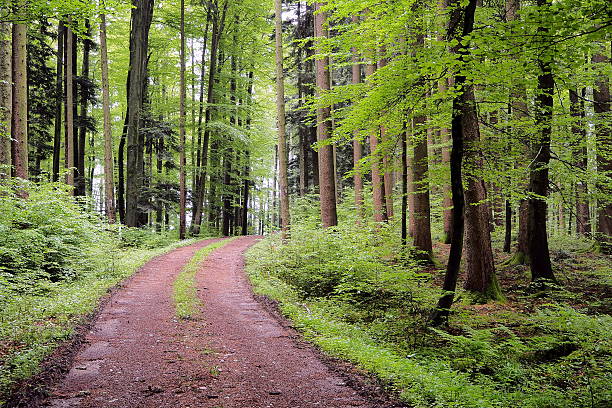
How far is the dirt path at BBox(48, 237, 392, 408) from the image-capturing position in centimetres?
437

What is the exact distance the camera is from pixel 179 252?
17375 millimetres

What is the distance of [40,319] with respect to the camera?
6762 mm

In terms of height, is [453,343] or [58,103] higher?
[58,103]

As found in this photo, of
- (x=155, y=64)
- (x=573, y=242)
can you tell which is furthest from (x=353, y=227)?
(x=155, y=64)

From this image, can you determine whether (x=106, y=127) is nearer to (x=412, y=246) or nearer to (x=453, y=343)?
(x=412, y=246)

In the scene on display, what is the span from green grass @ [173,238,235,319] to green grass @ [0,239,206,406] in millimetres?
1581

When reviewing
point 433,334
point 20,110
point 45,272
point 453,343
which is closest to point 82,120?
point 20,110

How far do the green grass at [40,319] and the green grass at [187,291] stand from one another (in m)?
1.58

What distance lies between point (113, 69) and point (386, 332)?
3051 cm

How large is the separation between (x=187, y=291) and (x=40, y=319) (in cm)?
355

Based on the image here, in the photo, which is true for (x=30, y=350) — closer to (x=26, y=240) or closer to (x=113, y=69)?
(x=26, y=240)

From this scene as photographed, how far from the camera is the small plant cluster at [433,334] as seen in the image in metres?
4.65

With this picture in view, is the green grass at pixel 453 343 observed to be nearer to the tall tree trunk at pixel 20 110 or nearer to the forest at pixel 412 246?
the forest at pixel 412 246

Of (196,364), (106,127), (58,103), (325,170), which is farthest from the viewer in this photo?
(58,103)
